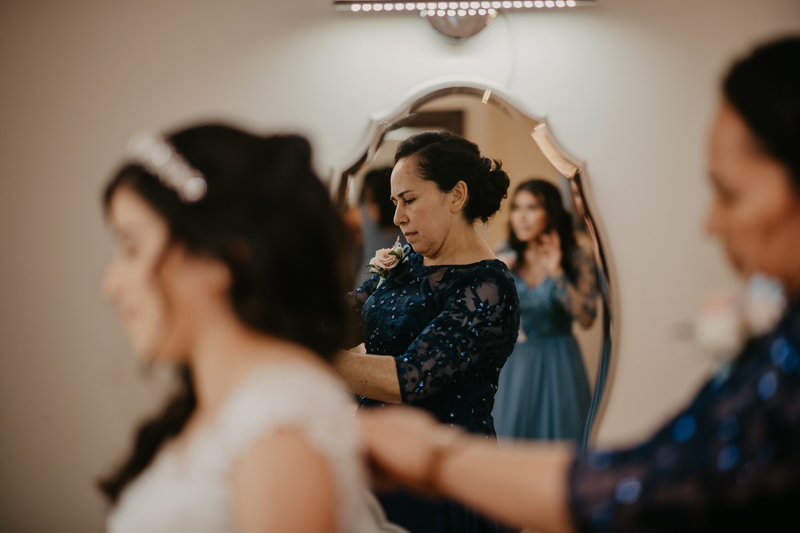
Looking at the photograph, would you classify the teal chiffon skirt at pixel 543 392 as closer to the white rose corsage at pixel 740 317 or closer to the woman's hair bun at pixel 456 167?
the woman's hair bun at pixel 456 167

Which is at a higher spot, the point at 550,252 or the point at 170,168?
the point at 170,168

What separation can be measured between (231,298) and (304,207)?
6.1 inches

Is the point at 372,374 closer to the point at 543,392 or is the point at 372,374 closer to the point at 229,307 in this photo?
the point at 229,307

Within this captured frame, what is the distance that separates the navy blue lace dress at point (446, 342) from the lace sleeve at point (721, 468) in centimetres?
70

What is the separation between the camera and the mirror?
212 centimetres

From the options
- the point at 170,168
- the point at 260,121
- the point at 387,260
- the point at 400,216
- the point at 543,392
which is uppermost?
the point at 260,121

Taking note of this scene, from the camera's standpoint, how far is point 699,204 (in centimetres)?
225

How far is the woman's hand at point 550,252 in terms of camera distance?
2182 mm

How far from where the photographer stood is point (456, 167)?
1.66 meters

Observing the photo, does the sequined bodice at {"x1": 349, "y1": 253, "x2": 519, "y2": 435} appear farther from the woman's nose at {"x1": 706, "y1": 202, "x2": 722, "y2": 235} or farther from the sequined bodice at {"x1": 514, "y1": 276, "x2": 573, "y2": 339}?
the woman's nose at {"x1": 706, "y1": 202, "x2": 722, "y2": 235}

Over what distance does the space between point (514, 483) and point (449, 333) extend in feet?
2.18

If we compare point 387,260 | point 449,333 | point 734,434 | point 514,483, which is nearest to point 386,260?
point 387,260

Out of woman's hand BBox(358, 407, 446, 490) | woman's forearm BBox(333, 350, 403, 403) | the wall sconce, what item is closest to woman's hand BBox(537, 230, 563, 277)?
the wall sconce

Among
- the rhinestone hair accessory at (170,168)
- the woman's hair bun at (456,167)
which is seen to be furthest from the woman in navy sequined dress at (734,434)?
the woman's hair bun at (456,167)
